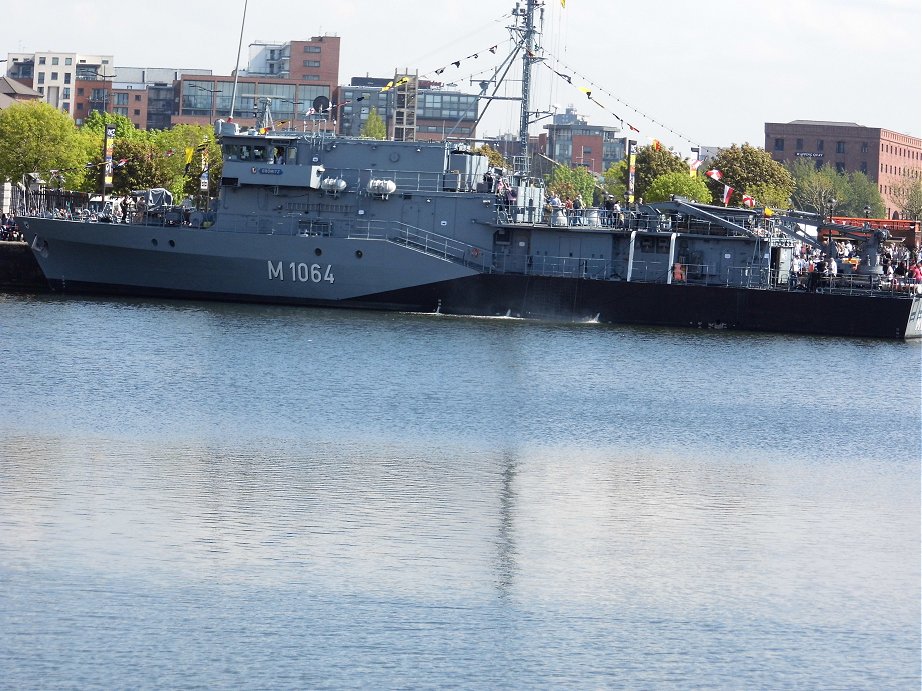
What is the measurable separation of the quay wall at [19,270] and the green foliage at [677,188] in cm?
4354

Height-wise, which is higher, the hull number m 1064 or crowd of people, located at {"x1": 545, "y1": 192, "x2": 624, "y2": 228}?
crowd of people, located at {"x1": 545, "y1": 192, "x2": 624, "y2": 228}

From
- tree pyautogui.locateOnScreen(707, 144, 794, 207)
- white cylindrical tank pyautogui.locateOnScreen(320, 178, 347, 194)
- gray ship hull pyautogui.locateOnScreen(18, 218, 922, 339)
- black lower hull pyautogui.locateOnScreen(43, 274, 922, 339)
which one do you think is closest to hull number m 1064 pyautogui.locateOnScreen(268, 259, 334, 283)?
gray ship hull pyautogui.locateOnScreen(18, 218, 922, 339)

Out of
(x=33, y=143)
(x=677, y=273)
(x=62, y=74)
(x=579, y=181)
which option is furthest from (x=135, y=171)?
(x=62, y=74)

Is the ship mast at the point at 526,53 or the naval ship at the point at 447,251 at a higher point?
the ship mast at the point at 526,53

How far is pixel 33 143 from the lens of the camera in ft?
231

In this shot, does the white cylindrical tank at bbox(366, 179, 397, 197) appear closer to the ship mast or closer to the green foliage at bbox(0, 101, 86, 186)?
the ship mast

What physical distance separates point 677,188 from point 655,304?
1607 inches

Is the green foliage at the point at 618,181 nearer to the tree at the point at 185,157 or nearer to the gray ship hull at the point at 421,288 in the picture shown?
the tree at the point at 185,157

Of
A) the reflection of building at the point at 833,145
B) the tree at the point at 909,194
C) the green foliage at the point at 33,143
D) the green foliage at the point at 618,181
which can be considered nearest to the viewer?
the green foliage at the point at 33,143

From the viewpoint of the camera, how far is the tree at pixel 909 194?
132 meters

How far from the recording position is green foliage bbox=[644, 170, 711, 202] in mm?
85688

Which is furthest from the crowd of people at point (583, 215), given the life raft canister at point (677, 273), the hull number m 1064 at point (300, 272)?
the hull number m 1064 at point (300, 272)

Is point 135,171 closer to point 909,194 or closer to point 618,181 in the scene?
point 618,181

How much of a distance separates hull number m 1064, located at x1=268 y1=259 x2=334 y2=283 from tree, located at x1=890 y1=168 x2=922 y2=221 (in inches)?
3665
